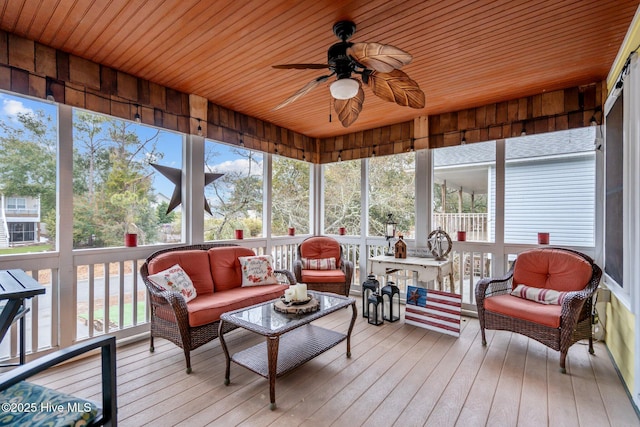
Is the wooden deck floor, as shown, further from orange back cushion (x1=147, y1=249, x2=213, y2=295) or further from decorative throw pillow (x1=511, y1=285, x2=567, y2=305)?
orange back cushion (x1=147, y1=249, x2=213, y2=295)

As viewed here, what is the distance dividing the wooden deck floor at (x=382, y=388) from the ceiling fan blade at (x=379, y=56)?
2.29 meters

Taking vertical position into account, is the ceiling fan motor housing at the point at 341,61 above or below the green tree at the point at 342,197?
above

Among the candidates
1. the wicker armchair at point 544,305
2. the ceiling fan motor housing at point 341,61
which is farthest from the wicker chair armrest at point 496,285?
the ceiling fan motor housing at point 341,61

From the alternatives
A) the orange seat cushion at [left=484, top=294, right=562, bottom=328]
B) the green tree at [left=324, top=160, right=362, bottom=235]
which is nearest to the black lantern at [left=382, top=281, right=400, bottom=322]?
the orange seat cushion at [left=484, top=294, right=562, bottom=328]

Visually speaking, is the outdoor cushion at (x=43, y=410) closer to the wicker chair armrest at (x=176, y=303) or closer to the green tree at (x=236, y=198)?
the wicker chair armrest at (x=176, y=303)

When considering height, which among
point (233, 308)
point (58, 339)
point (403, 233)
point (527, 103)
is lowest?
point (58, 339)

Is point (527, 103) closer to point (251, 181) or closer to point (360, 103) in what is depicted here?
point (360, 103)

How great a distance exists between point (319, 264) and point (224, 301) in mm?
1789

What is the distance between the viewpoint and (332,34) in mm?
2369

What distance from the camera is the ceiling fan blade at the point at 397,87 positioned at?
2.14 meters

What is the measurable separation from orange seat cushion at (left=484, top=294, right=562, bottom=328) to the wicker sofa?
213 cm

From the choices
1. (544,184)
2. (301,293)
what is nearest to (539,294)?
(544,184)

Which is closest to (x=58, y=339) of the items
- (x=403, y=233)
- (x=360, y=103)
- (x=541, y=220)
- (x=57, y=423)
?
(x=57, y=423)

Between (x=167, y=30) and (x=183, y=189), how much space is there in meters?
1.77
